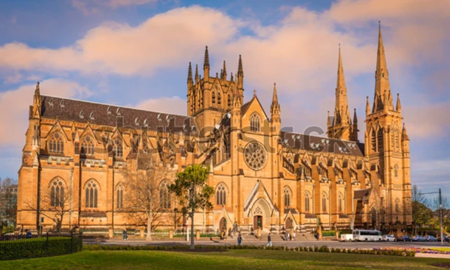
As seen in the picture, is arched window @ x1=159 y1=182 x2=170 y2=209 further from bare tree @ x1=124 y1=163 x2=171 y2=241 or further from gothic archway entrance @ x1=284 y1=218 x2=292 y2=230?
gothic archway entrance @ x1=284 y1=218 x2=292 y2=230

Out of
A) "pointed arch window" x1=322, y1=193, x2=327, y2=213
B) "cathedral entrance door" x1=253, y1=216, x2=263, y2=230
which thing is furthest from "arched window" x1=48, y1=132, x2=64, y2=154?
"pointed arch window" x1=322, y1=193, x2=327, y2=213

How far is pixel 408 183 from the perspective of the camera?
106438 mm

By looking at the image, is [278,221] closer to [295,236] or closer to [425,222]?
[295,236]

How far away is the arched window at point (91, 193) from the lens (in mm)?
66875

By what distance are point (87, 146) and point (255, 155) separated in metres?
27.3

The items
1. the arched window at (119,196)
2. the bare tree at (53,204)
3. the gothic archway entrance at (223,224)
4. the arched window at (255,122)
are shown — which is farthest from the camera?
the arched window at (255,122)

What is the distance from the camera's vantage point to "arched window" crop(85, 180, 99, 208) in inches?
2633

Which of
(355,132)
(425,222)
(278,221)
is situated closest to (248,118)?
(278,221)

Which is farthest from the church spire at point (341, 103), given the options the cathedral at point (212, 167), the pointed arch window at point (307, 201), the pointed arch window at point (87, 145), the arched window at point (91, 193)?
the arched window at point (91, 193)

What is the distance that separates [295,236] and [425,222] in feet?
253

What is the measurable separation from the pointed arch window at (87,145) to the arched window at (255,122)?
26.3 metres

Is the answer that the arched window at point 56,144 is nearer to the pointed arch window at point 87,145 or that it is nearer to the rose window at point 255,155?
the pointed arch window at point 87,145

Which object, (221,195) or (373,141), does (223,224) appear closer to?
(221,195)

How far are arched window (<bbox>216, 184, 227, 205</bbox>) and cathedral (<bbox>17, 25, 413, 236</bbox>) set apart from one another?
16cm
